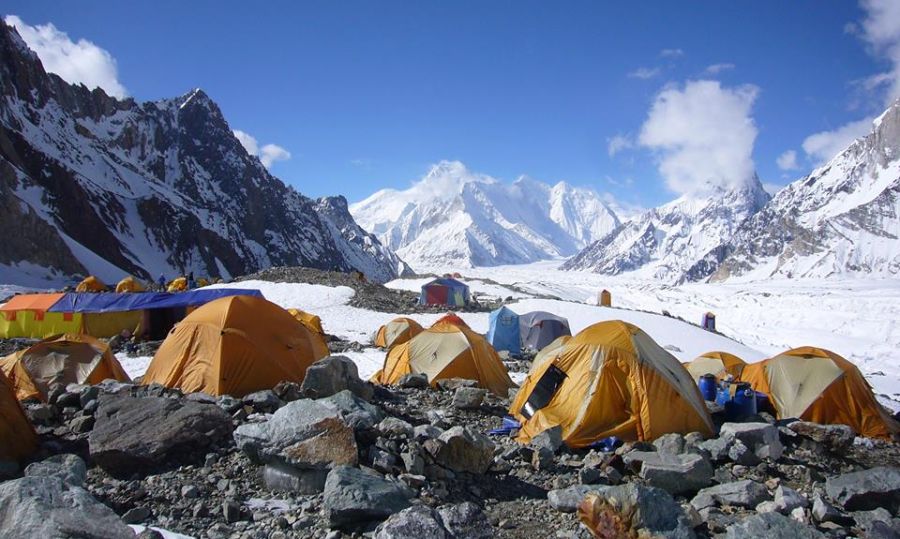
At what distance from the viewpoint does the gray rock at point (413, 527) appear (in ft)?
17.7

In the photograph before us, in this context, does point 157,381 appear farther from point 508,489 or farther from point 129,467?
point 508,489

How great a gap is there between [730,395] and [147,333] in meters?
22.9

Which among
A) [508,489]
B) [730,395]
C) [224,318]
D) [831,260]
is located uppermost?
[831,260]

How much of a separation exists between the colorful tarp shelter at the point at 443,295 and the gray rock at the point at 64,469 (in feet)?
118

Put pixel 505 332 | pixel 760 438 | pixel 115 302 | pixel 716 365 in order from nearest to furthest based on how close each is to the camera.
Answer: pixel 760 438
pixel 716 365
pixel 115 302
pixel 505 332

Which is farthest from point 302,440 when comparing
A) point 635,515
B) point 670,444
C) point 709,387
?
point 709,387

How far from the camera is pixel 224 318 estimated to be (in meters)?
12.0

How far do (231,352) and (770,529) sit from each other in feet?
32.0

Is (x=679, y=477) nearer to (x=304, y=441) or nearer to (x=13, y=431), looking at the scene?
(x=304, y=441)

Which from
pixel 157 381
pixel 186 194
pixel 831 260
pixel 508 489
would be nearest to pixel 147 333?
pixel 157 381

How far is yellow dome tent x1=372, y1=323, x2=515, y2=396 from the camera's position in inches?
609

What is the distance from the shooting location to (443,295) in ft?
143

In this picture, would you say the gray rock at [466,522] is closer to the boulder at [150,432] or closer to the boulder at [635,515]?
the boulder at [635,515]

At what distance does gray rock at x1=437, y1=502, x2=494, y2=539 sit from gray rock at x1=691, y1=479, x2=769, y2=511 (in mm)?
2986
